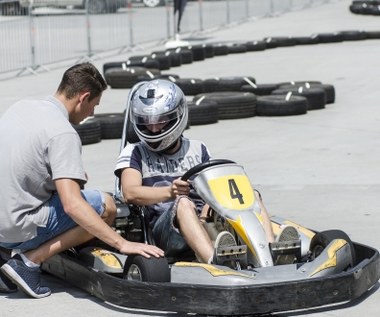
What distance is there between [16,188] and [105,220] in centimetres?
51

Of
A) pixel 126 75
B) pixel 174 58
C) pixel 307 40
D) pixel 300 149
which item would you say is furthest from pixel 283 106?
pixel 307 40

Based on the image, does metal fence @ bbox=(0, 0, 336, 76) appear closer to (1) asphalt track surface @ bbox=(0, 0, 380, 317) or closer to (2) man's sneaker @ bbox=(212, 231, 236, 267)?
(1) asphalt track surface @ bbox=(0, 0, 380, 317)

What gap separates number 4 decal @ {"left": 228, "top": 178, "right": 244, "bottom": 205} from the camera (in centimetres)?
531

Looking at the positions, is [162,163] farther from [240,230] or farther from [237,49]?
[237,49]

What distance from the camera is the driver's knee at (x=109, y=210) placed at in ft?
18.0

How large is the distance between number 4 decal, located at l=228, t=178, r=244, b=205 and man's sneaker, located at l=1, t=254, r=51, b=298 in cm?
101

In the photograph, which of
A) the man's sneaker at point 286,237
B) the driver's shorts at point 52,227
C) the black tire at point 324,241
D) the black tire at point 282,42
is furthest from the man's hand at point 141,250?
the black tire at point 282,42

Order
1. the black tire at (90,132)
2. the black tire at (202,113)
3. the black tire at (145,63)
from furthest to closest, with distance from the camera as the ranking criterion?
the black tire at (145,63)
the black tire at (202,113)
the black tire at (90,132)

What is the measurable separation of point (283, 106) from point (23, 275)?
260 inches

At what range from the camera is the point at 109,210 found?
548cm

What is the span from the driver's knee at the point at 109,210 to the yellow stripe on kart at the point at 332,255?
3.60 feet

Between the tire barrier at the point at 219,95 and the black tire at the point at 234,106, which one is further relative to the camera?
the black tire at the point at 234,106

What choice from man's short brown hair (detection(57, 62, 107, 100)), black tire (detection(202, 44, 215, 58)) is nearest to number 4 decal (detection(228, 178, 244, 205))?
man's short brown hair (detection(57, 62, 107, 100))

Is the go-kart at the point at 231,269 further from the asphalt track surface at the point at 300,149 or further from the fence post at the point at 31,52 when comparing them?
the fence post at the point at 31,52
